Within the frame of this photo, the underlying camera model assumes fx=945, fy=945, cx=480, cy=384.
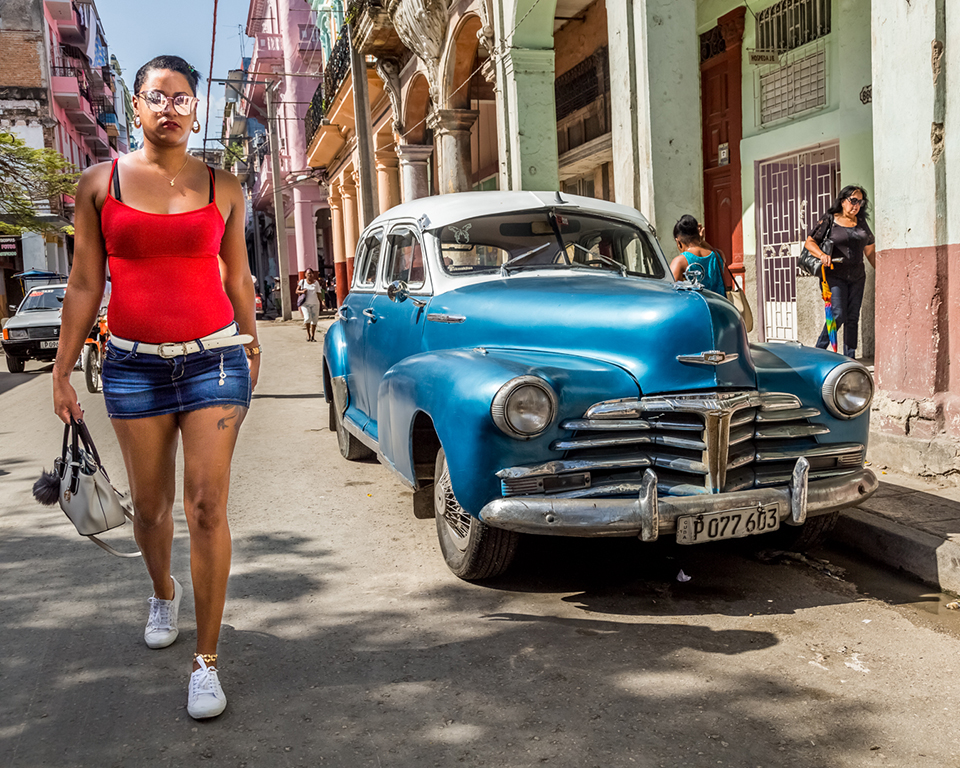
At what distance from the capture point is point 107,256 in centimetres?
289

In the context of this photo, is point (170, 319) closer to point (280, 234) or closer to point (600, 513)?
point (600, 513)

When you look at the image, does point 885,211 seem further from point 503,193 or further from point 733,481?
point 733,481

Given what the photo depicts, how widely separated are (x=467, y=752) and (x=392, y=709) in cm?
35

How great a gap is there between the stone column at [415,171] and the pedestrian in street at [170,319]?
16.0 meters

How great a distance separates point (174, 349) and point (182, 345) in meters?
0.03

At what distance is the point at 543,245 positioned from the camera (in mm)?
→ 5066

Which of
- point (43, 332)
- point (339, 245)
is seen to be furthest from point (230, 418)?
point (339, 245)

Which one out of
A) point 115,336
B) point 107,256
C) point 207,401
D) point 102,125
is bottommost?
point 207,401

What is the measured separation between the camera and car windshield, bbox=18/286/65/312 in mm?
17031

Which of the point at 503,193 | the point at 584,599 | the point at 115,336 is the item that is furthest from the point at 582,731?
the point at 503,193

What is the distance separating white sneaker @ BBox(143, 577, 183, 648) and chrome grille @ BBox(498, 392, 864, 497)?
1.28 meters

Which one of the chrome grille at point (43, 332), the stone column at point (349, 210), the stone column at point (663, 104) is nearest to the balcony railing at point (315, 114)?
the stone column at point (349, 210)

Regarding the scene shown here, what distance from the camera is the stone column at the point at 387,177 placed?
2242cm

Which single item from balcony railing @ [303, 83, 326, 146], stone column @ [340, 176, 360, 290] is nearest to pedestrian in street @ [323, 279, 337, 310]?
balcony railing @ [303, 83, 326, 146]
